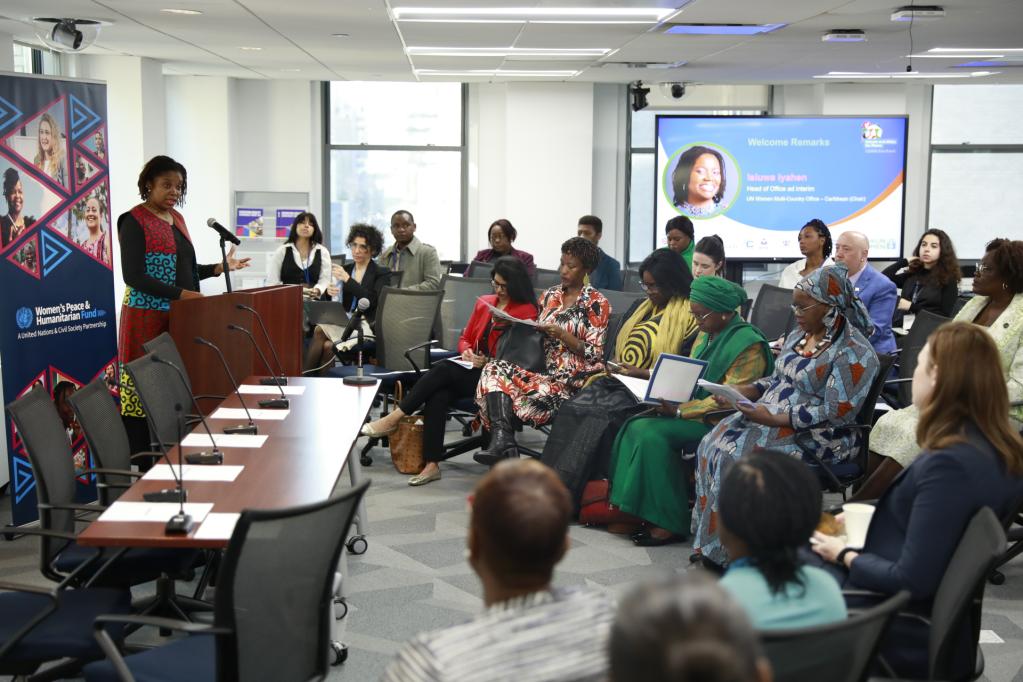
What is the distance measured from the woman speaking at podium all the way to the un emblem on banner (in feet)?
1.50

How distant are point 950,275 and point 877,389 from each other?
3.79m

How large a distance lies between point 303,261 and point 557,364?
10.6ft

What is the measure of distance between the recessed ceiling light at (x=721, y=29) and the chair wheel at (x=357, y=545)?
419 centimetres

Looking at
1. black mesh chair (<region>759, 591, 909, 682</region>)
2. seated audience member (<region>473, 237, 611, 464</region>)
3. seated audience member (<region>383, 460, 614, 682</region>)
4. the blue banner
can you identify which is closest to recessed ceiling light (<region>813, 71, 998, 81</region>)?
seated audience member (<region>473, 237, 611, 464</region>)

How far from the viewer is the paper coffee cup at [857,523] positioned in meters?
3.35

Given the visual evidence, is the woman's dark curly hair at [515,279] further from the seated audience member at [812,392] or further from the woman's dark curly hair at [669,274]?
the seated audience member at [812,392]

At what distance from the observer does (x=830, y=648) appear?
1.98 metres

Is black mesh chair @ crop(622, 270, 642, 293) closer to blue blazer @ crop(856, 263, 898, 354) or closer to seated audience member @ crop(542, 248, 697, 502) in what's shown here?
blue blazer @ crop(856, 263, 898, 354)

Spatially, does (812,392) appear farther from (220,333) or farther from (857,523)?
(220,333)

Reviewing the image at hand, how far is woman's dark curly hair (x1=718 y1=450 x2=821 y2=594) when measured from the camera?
87.6 inches

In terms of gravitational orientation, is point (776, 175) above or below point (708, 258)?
→ above

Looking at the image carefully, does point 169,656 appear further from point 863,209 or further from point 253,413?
point 863,209

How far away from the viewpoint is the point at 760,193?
11.8 m

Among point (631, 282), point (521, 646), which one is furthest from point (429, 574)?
point (631, 282)
